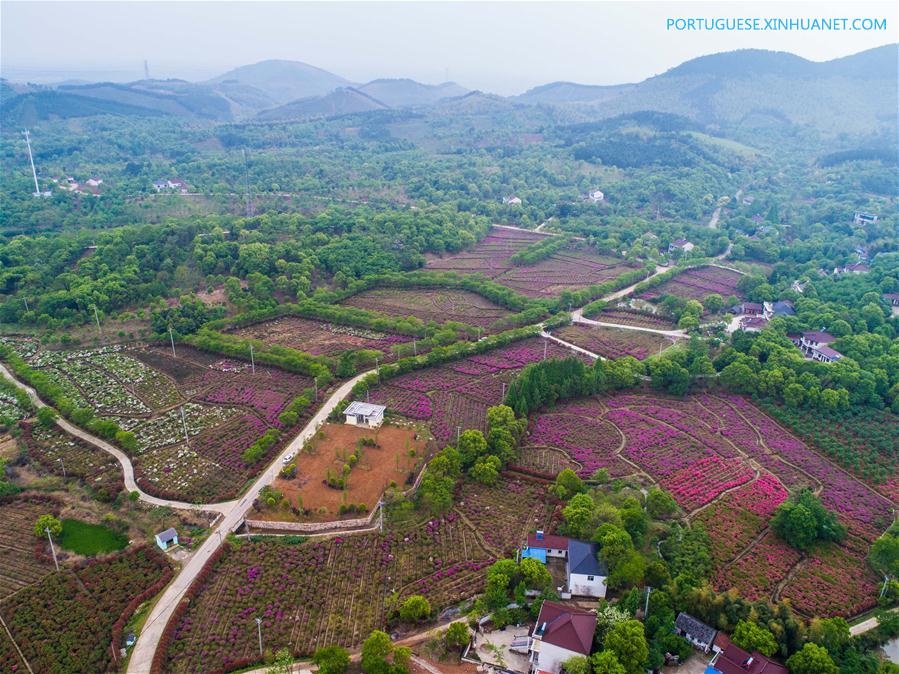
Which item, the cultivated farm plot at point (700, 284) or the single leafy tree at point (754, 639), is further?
the cultivated farm plot at point (700, 284)

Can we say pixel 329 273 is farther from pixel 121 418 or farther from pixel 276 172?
pixel 276 172

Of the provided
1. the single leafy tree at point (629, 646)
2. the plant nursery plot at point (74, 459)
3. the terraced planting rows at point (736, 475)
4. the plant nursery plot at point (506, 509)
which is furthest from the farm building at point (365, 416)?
the single leafy tree at point (629, 646)

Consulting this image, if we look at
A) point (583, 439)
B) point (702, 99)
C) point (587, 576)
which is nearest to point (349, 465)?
point (587, 576)

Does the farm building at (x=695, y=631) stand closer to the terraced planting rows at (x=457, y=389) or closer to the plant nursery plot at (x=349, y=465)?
the plant nursery plot at (x=349, y=465)

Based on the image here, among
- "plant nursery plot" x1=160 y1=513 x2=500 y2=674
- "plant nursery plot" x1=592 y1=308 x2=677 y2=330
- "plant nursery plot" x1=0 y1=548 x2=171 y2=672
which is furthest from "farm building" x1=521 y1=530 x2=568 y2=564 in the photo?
"plant nursery plot" x1=592 y1=308 x2=677 y2=330

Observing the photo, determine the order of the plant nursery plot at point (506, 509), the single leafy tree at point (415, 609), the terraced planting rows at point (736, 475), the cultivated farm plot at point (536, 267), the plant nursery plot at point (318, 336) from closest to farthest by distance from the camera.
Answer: the single leafy tree at point (415, 609)
the terraced planting rows at point (736, 475)
the plant nursery plot at point (506, 509)
the plant nursery plot at point (318, 336)
the cultivated farm plot at point (536, 267)

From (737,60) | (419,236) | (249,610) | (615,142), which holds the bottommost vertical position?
(249,610)

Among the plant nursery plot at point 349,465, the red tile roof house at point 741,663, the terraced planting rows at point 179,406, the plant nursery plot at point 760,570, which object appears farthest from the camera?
the terraced planting rows at point 179,406

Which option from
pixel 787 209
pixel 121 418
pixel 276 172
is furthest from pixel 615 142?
pixel 121 418
